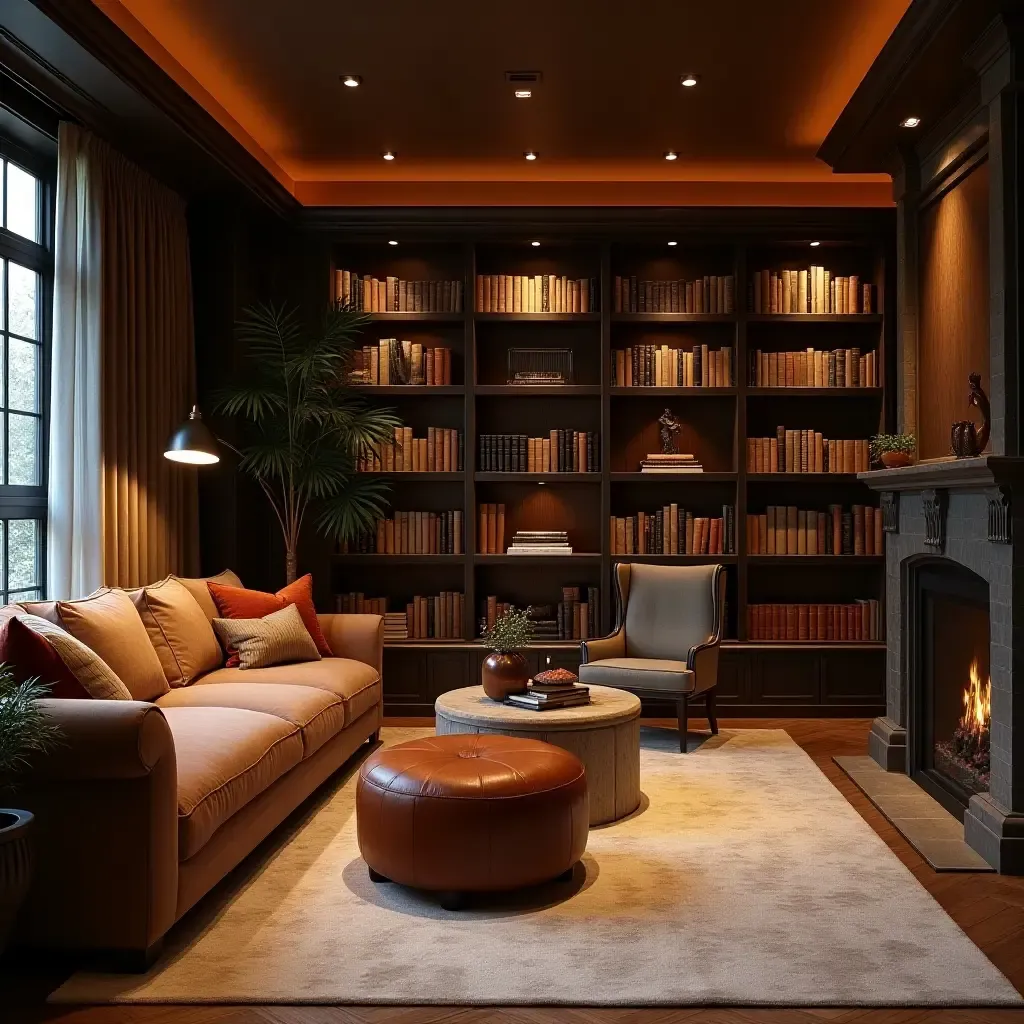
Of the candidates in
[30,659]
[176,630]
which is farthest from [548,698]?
[30,659]

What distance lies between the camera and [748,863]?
3693mm

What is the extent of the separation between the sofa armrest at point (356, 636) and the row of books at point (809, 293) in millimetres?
3002

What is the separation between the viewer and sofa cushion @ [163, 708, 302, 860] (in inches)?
119

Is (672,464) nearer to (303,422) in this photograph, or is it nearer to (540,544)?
(540,544)

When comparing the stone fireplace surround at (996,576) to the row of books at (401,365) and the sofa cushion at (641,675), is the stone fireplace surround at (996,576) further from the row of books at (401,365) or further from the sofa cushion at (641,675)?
the row of books at (401,365)

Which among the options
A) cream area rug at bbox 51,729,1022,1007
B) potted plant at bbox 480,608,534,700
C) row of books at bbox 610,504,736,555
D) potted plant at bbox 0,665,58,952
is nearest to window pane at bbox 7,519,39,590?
cream area rug at bbox 51,729,1022,1007

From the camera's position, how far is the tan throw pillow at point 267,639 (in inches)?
190

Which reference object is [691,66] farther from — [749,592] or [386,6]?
[749,592]

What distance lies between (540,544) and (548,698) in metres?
2.27

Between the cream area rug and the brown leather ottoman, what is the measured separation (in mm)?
81

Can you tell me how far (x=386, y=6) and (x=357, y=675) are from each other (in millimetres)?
2868

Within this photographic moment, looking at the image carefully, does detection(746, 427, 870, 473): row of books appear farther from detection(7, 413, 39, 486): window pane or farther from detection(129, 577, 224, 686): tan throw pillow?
detection(7, 413, 39, 486): window pane

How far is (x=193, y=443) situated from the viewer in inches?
190

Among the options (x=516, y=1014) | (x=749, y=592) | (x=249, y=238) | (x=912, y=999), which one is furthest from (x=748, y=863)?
(x=249, y=238)
